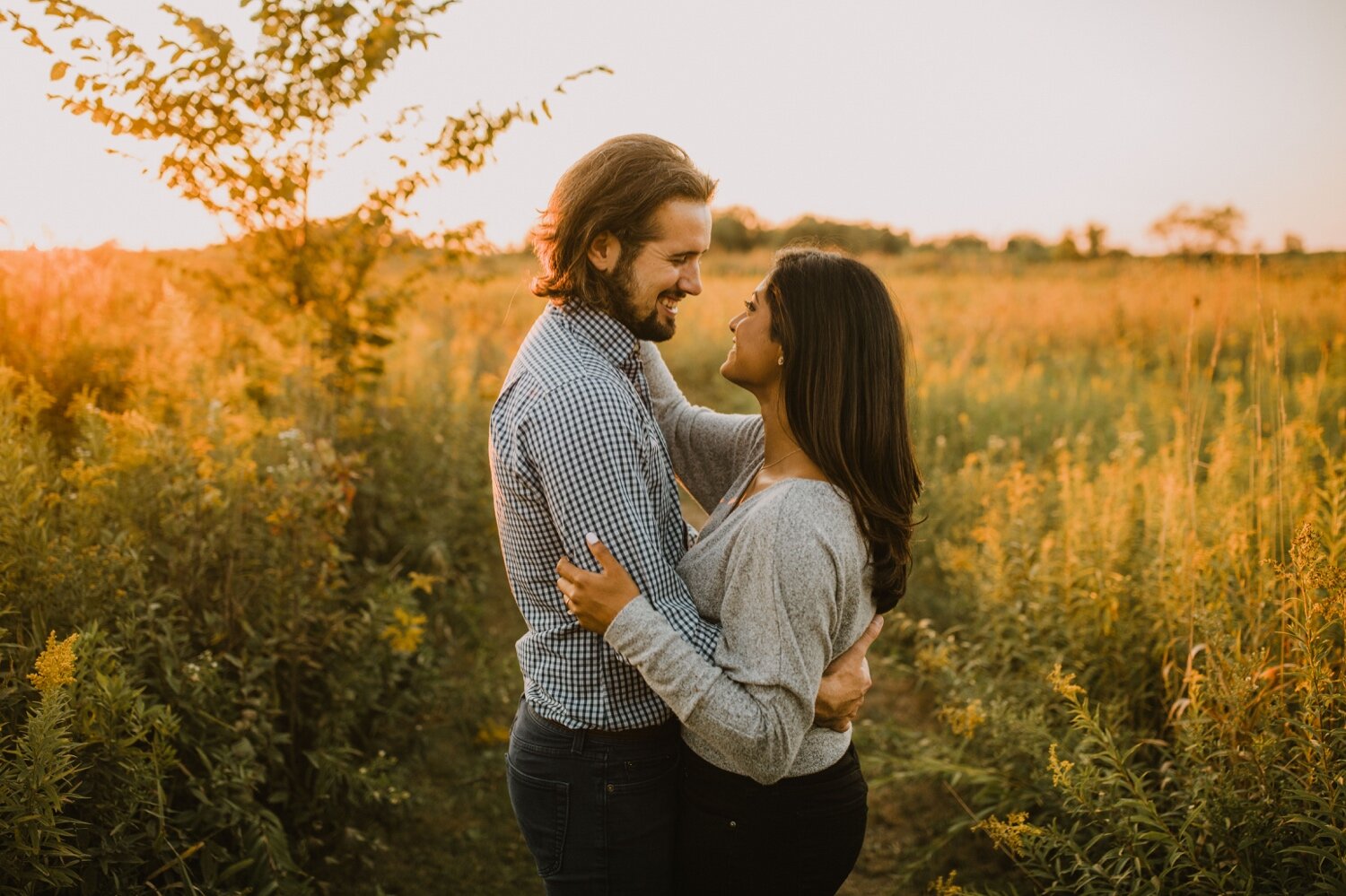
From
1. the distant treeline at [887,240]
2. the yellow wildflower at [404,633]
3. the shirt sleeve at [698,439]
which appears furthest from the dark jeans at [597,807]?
the distant treeline at [887,240]

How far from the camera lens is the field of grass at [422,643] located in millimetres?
2229

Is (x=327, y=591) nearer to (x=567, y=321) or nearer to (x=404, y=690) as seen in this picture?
(x=404, y=690)

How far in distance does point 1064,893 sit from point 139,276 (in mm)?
5570

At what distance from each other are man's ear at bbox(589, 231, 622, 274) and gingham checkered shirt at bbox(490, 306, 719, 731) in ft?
0.38

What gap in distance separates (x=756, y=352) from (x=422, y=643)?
2746mm

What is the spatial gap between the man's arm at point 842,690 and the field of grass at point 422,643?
57 cm

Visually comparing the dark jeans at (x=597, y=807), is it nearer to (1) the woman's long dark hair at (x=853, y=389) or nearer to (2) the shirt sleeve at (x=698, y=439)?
(1) the woman's long dark hair at (x=853, y=389)

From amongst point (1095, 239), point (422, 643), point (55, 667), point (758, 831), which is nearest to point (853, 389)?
point (758, 831)

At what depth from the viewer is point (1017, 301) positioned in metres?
13.9

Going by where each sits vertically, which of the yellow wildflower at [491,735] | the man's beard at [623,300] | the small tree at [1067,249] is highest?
the small tree at [1067,249]

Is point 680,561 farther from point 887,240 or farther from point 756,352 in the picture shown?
point 887,240

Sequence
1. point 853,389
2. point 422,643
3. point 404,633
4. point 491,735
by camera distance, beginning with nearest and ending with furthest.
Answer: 1. point 853,389
2. point 404,633
3. point 491,735
4. point 422,643

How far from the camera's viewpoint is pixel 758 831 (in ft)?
6.42

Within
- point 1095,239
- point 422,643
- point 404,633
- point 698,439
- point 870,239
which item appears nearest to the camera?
point 698,439
